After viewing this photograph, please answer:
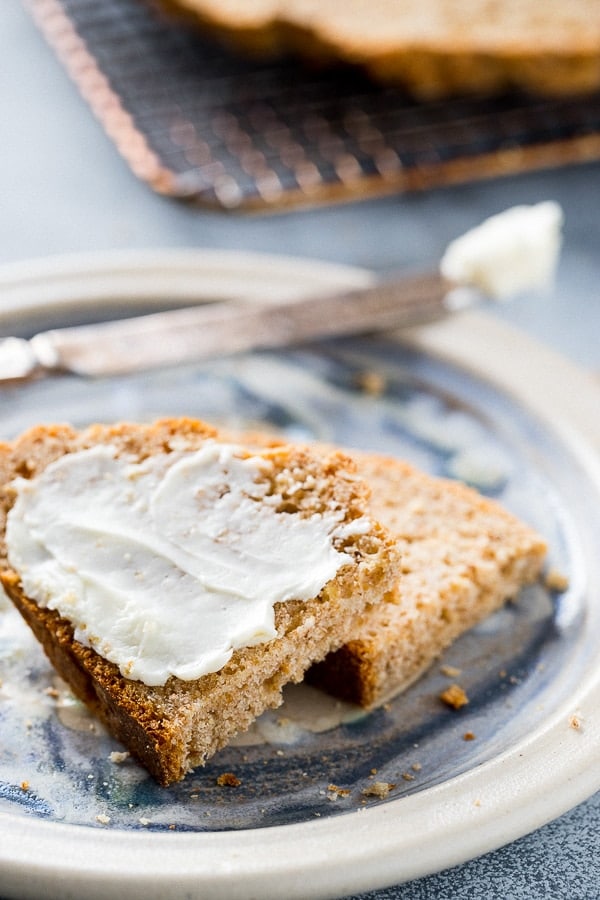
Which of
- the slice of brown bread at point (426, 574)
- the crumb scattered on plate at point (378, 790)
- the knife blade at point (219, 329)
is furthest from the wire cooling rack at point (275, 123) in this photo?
the crumb scattered on plate at point (378, 790)

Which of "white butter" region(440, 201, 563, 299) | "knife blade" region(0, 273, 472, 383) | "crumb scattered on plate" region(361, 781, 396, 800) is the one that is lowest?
"white butter" region(440, 201, 563, 299)

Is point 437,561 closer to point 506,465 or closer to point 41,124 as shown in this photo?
point 506,465

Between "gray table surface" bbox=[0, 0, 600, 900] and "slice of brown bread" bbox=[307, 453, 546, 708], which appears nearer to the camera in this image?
"slice of brown bread" bbox=[307, 453, 546, 708]

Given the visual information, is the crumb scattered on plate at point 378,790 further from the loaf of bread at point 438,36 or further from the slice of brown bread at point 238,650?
the loaf of bread at point 438,36

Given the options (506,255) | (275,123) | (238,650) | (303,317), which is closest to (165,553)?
(238,650)

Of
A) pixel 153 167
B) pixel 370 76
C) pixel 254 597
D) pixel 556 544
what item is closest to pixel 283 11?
pixel 370 76

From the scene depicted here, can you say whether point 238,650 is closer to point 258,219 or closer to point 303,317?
point 303,317

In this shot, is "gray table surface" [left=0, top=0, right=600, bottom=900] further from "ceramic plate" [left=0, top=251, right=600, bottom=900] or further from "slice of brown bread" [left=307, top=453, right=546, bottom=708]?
"slice of brown bread" [left=307, top=453, right=546, bottom=708]

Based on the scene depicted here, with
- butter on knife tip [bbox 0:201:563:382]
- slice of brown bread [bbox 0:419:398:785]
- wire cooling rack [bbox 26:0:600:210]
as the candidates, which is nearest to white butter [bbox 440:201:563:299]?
butter on knife tip [bbox 0:201:563:382]
